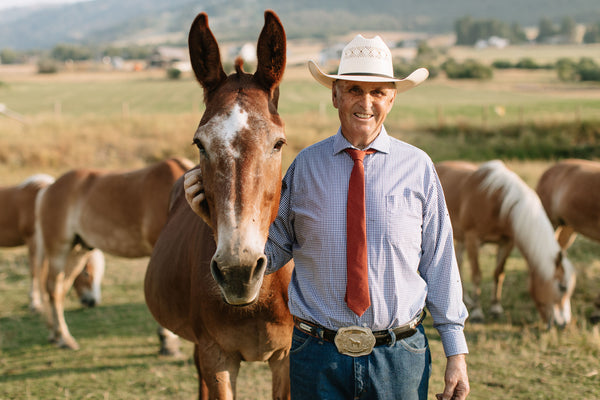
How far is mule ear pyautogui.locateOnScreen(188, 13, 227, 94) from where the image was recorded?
209 cm

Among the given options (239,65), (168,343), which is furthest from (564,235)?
(239,65)

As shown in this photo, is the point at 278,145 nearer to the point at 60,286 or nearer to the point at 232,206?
the point at 232,206

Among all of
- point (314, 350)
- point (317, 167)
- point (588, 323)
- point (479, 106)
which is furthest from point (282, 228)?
point (479, 106)

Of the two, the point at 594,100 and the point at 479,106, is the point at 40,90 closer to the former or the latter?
the point at 479,106

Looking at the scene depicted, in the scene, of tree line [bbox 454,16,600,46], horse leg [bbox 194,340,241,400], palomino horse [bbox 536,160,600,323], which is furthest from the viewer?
tree line [bbox 454,16,600,46]

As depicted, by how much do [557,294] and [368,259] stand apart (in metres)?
4.63

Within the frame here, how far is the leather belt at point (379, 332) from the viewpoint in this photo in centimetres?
200

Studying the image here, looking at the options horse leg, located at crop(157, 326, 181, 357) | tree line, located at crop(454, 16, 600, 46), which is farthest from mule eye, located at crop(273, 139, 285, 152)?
tree line, located at crop(454, 16, 600, 46)

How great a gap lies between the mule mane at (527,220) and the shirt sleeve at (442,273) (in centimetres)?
433

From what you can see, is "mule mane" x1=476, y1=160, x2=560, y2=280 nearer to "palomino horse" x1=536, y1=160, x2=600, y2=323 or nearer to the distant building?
"palomino horse" x1=536, y1=160, x2=600, y2=323

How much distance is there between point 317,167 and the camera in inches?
83.3

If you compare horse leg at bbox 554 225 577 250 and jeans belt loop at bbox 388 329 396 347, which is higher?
jeans belt loop at bbox 388 329 396 347

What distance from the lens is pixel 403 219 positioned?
2.01 metres

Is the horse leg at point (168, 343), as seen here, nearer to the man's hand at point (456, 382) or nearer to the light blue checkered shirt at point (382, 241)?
the light blue checkered shirt at point (382, 241)
